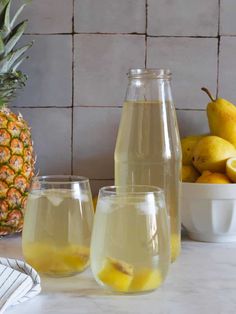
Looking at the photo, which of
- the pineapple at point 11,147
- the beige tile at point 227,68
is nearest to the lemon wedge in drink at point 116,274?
the pineapple at point 11,147

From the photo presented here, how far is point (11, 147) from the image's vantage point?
111 cm

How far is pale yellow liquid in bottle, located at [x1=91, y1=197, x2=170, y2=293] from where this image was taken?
29.1 inches

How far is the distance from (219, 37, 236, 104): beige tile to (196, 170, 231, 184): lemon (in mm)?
276

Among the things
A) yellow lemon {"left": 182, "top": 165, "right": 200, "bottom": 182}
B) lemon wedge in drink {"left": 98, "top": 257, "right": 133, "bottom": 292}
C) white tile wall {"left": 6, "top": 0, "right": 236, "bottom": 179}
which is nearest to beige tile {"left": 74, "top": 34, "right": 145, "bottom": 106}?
white tile wall {"left": 6, "top": 0, "right": 236, "bottom": 179}

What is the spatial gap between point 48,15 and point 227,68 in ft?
1.28

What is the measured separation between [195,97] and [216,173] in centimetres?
26

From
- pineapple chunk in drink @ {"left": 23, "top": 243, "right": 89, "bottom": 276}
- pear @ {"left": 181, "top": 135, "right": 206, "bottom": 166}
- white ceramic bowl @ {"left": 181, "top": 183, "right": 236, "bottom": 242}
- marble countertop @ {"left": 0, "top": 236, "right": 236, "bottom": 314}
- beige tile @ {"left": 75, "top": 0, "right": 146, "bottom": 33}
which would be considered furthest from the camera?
beige tile @ {"left": 75, "top": 0, "right": 146, "bottom": 33}

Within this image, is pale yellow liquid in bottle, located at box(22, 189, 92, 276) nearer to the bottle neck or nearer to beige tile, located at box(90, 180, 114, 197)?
the bottle neck

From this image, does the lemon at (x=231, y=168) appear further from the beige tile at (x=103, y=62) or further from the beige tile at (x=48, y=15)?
the beige tile at (x=48, y=15)

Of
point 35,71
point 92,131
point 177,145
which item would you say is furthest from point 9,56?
point 177,145

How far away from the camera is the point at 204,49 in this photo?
50.9 inches

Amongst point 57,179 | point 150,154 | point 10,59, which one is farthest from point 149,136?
point 10,59

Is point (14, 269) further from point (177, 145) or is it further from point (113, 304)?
point (177, 145)

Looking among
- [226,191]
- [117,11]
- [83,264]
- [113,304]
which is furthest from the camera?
[117,11]
